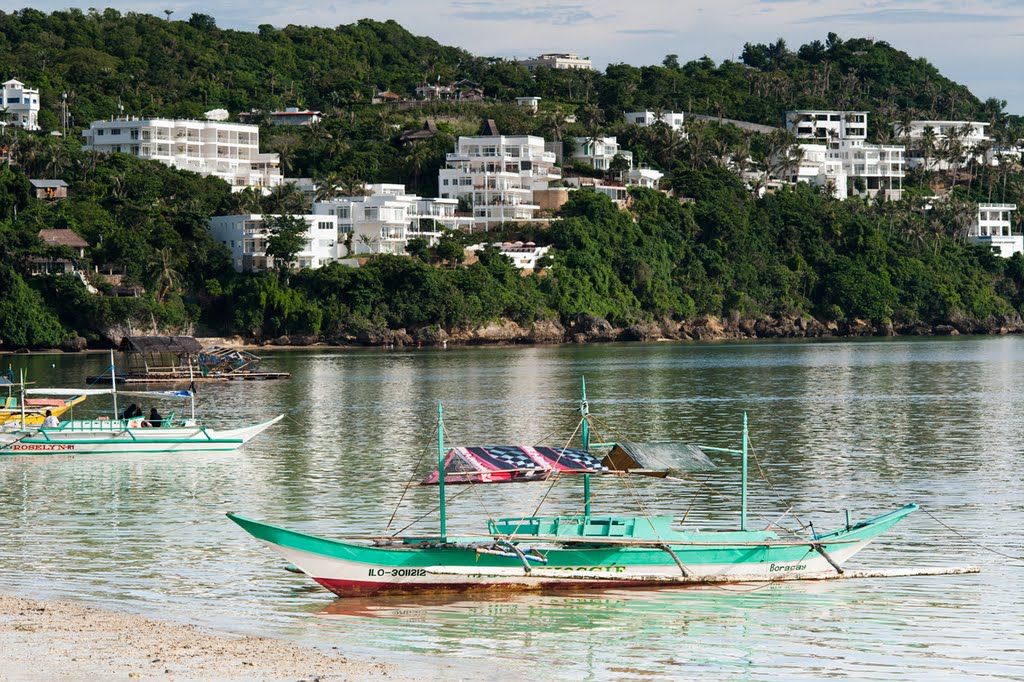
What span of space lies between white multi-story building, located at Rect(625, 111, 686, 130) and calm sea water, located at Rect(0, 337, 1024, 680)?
330ft

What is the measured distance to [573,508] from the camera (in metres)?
35.6

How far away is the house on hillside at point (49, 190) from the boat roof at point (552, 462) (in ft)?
346

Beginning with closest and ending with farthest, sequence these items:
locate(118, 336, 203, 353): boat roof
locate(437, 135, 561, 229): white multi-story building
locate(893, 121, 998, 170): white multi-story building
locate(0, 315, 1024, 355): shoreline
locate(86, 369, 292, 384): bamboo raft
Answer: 1. locate(86, 369, 292, 384): bamboo raft
2. locate(118, 336, 203, 353): boat roof
3. locate(0, 315, 1024, 355): shoreline
4. locate(437, 135, 561, 229): white multi-story building
5. locate(893, 121, 998, 170): white multi-story building

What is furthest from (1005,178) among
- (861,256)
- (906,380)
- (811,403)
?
(811,403)

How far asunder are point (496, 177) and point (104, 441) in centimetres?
9830

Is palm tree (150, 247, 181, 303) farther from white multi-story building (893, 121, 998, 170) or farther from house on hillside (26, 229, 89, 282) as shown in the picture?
white multi-story building (893, 121, 998, 170)

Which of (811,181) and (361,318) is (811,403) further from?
(811,181)

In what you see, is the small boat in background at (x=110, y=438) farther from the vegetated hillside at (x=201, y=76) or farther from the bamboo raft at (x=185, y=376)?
the vegetated hillside at (x=201, y=76)

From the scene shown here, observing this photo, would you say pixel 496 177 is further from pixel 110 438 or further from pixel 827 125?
pixel 110 438

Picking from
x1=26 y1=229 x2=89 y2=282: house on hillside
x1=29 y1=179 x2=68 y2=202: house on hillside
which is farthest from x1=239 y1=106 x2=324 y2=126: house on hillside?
x1=26 y1=229 x2=89 y2=282: house on hillside

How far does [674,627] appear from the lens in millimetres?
23625

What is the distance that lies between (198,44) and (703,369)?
385 feet

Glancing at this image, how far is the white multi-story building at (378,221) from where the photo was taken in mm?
129750

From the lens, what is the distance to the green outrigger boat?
2511 cm
